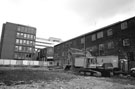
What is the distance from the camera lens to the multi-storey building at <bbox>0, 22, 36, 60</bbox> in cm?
5647

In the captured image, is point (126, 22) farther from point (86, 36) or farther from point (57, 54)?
point (57, 54)

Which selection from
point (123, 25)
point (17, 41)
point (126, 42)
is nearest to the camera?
point (126, 42)

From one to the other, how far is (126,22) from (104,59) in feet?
31.3

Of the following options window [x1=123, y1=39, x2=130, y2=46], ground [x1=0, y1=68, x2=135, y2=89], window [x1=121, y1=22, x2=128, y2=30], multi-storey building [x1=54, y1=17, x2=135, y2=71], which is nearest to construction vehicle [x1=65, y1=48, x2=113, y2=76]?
ground [x1=0, y1=68, x2=135, y2=89]

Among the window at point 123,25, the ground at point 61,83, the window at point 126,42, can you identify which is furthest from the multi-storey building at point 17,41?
the window at point 126,42

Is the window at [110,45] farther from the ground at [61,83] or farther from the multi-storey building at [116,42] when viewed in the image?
the ground at [61,83]

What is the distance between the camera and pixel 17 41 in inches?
2365

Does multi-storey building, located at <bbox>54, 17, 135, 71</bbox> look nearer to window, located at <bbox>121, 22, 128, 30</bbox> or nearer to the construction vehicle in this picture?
window, located at <bbox>121, 22, 128, 30</bbox>

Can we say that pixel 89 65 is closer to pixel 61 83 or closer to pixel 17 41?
pixel 61 83

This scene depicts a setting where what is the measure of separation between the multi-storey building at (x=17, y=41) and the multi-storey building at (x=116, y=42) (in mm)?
35654

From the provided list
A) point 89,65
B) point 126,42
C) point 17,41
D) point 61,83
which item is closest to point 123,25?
point 126,42

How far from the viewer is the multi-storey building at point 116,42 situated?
23.6 metres

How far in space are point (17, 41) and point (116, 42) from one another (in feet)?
163

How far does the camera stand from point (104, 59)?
24500mm
